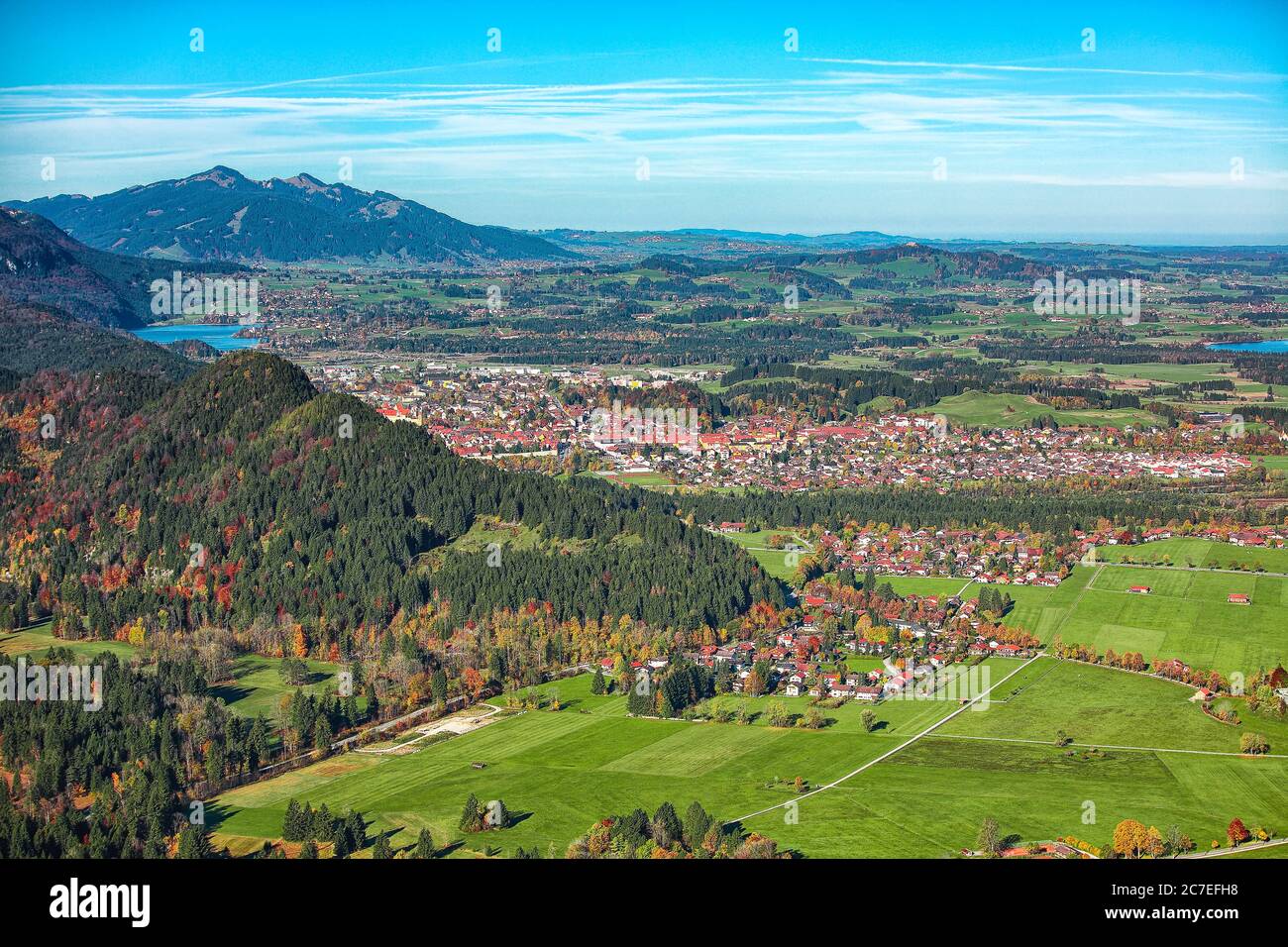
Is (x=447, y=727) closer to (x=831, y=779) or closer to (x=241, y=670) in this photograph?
(x=241, y=670)

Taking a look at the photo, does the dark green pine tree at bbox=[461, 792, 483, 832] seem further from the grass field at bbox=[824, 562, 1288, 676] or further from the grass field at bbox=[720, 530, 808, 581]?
the grass field at bbox=[720, 530, 808, 581]

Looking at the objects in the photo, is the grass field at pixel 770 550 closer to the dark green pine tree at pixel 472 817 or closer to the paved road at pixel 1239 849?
the dark green pine tree at pixel 472 817

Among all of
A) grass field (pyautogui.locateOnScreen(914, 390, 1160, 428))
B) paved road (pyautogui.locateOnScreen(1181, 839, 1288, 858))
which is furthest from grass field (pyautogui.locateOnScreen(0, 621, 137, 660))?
grass field (pyautogui.locateOnScreen(914, 390, 1160, 428))

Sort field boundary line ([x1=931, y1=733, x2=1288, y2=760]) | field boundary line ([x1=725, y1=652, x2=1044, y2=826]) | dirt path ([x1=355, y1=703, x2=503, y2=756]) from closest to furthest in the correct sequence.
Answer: field boundary line ([x1=725, y1=652, x2=1044, y2=826]) < field boundary line ([x1=931, y1=733, x2=1288, y2=760]) < dirt path ([x1=355, y1=703, x2=503, y2=756])

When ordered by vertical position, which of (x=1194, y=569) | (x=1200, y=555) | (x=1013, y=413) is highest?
(x=1013, y=413)

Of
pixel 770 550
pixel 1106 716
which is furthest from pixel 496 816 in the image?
pixel 770 550

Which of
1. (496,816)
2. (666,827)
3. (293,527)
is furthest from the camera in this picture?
(293,527)
